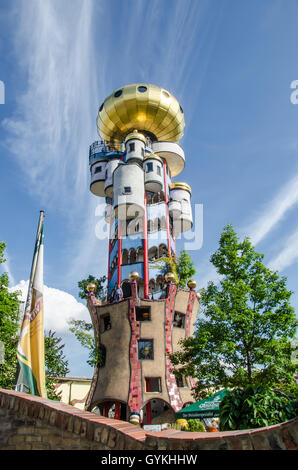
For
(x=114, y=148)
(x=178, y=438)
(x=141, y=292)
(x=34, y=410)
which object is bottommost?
(x=178, y=438)

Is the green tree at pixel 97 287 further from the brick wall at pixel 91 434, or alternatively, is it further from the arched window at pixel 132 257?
the brick wall at pixel 91 434

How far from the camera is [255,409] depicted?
3992mm

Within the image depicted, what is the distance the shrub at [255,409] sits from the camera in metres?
3.95

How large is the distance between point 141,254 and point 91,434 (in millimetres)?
22643

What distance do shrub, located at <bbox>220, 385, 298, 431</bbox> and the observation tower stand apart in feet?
50.7

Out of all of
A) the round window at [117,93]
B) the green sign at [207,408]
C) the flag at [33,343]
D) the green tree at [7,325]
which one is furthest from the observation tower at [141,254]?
the flag at [33,343]

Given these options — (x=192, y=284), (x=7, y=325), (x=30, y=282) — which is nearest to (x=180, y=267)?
(x=192, y=284)

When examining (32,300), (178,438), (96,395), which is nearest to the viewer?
(178,438)

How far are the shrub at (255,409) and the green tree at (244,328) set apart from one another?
21.9 feet

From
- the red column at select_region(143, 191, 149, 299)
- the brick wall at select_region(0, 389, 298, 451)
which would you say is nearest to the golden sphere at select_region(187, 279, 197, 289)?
the red column at select_region(143, 191, 149, 299)

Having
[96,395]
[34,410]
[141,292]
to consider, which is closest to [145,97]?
[141,292]

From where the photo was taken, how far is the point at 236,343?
11336 millimetres

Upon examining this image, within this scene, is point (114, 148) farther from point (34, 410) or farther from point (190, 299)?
point (34, 410)
